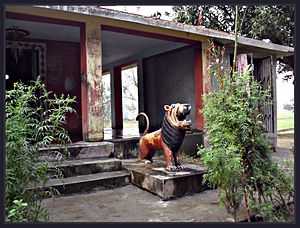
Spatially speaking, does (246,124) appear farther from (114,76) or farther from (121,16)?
(114,76)

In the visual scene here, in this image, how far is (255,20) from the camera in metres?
9.63

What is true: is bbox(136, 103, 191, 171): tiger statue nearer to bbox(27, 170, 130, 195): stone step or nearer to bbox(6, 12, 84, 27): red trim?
bbox(27, 170, 130, 195): stone step

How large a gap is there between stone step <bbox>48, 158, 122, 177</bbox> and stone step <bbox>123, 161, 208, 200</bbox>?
0.94 feet

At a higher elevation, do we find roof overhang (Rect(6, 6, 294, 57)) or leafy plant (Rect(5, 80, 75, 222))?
roof overhang (Rect(6, 6, 294, 57))

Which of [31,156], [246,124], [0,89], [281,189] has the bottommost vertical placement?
[281,189]

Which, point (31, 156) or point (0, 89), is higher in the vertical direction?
point (0, 89)

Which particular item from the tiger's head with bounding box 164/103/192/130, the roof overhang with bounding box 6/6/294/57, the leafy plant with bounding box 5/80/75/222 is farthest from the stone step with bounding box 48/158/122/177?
the roof overhang with bounding box 6/6/294/57

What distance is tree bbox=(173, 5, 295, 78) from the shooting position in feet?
30.7

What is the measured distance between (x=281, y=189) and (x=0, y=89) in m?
2.63

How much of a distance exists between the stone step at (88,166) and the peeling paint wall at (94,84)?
1.97ft

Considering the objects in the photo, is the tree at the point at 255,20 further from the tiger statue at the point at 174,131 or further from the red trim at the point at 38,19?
the tiger statue at the point at 174,131

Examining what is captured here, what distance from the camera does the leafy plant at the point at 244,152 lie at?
3014mm

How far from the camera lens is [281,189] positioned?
314cm

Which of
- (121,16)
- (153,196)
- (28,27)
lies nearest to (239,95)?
(153,196)
